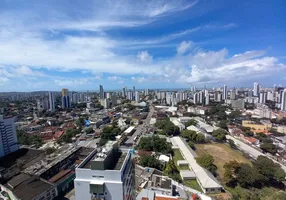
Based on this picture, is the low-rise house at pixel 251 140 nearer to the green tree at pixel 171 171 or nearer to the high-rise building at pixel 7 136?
the green tree at pixel 171 171

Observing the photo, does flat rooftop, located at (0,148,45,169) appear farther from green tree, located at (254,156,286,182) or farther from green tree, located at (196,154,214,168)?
green tree, located at (254,156,286,182)

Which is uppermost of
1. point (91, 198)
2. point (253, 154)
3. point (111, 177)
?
point (111, 177)

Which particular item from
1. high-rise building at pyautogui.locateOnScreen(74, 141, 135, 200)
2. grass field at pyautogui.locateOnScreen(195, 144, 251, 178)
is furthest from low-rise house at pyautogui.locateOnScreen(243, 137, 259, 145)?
high-rise building at pyautogui.locateOnScreen(74, 141, 135, 200)

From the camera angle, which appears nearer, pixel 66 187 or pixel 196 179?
pixel 66 187

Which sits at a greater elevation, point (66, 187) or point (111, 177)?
point (111, 177)

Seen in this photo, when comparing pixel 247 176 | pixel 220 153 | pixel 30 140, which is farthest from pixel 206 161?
pixel 30 140

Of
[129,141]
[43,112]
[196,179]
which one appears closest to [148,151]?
[129,141]

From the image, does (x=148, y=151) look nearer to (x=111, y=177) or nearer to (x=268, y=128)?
(x=111, y=177)
